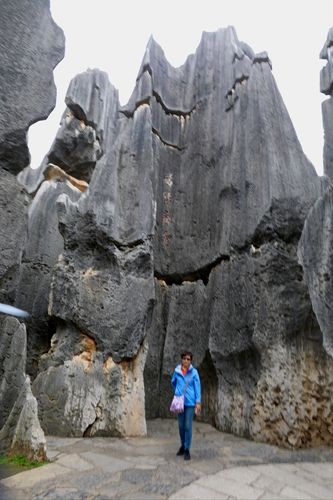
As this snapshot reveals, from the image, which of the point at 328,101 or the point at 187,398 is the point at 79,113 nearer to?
the point at 328,101

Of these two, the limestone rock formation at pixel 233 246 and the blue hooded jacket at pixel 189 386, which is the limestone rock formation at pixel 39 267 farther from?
the blue hooded jacket at pixel 189 386

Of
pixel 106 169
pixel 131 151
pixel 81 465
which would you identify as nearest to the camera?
pixel 81 465

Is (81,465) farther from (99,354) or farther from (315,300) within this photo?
(315,300)

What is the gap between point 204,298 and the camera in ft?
29.5

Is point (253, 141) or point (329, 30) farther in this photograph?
point (329, 30)

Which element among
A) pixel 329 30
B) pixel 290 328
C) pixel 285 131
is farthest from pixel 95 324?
pixel 329 30

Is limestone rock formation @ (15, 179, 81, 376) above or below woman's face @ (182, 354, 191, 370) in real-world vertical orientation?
above

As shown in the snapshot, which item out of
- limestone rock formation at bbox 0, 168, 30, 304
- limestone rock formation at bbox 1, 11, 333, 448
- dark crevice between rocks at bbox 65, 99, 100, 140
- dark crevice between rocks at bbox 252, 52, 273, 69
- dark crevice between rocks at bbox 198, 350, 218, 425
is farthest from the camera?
dark crevice between rocks at bbox 65, 99, 100, 140

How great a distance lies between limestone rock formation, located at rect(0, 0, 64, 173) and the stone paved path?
280 cm

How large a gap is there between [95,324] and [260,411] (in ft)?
10.5

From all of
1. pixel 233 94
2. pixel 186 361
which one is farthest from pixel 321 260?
pixel 233 94

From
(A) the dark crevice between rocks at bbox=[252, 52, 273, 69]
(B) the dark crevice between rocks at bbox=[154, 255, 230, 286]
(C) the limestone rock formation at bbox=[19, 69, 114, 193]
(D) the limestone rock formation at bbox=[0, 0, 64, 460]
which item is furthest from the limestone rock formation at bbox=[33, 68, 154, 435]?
(C) the limestone rock formation at bbox=[19, 69, 114, 193]

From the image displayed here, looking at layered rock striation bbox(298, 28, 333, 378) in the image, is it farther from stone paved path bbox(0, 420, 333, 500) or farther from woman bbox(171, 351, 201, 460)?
woman bbox(171, 351, 201, 460)

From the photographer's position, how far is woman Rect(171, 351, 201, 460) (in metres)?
4.81
